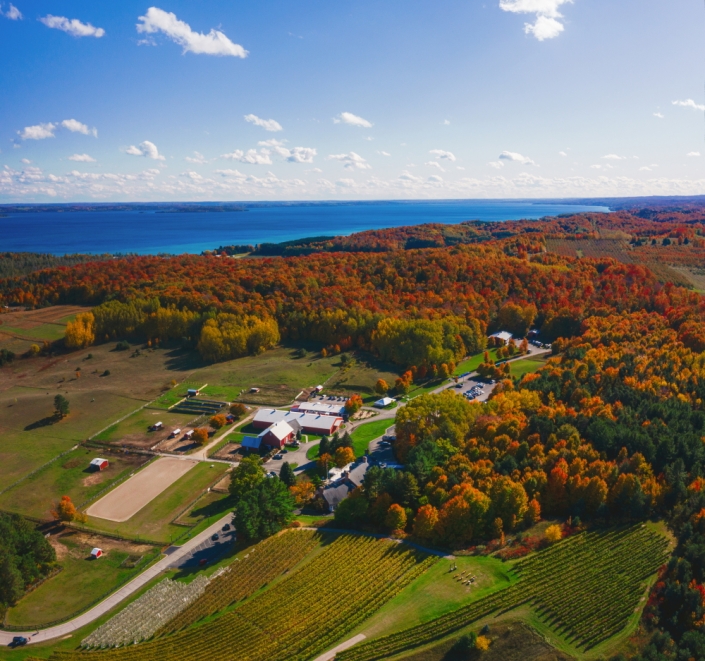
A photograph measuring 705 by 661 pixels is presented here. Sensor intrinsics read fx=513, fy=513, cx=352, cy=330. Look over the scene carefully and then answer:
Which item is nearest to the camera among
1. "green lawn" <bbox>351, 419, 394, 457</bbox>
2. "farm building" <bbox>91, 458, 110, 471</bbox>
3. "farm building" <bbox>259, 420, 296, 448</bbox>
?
"farm building" <bbox>91, 458, 110, 471</bbox>

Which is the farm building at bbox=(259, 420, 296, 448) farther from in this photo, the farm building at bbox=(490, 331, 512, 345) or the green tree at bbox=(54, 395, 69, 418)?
the farm building at bbox=(490, 331, 512, 345)

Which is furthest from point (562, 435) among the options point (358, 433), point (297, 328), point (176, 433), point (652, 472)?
point (297, 328)

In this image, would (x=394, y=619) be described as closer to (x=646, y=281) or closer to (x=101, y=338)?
(x=101, y=338)

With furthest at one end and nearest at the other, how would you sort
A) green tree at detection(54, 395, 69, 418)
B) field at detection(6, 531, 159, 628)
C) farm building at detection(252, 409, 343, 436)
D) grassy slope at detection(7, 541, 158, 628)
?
green tree at detection(54, 395, 69, 418), farm building at detection(252, 409, 343, 436), field at detection(6, 531, 159, 628), grassy slope at detection(7, 541, 158, 628)

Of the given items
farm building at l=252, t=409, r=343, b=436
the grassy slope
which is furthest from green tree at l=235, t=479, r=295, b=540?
farm building at l=252, t=409, r=343, b=436

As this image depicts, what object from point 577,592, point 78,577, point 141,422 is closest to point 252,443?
point 141,422


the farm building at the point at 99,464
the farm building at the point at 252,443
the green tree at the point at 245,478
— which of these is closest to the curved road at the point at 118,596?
the green tree at the point at 245,478

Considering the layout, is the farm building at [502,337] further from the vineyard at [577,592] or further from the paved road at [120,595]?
the paved road at [120,595]
